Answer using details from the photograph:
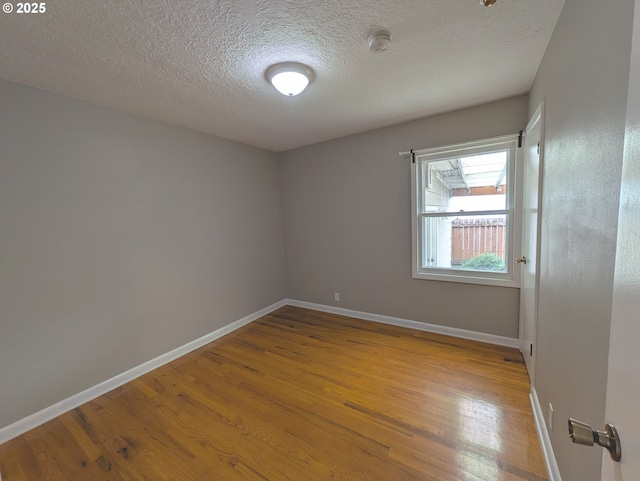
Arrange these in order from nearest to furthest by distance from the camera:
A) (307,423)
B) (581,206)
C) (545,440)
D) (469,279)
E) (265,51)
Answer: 1. (581,206)
2. (545,440)
3. (265,51)
4. (307,423)
5. (469,279)

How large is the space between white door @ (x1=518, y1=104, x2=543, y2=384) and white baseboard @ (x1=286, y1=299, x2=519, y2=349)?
0.23 metres

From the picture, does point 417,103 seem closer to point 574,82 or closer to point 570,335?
point 574,82

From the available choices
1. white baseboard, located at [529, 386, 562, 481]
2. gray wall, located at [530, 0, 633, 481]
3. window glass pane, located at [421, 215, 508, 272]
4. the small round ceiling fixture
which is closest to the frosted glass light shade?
the small round ceiling fixture

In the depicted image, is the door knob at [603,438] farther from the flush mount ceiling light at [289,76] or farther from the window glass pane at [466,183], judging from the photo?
the window glass pane at [466,183]

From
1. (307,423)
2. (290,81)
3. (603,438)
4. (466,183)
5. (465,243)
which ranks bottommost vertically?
(307,423)

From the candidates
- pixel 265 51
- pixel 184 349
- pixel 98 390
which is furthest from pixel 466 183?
pixel 98 390

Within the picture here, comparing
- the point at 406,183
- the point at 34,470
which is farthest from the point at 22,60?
the point at 406,183

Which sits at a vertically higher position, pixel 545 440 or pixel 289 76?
pixel 289 76

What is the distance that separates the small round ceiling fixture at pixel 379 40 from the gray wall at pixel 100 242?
226 cm

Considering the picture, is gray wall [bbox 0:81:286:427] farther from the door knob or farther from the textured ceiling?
the door knob

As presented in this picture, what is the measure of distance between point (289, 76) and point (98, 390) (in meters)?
3.04

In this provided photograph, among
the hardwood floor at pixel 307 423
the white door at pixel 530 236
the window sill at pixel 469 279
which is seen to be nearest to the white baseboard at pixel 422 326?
the hardwood floor at pixel 307 423

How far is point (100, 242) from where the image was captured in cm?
228

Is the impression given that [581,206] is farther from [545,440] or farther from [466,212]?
[466,212]
